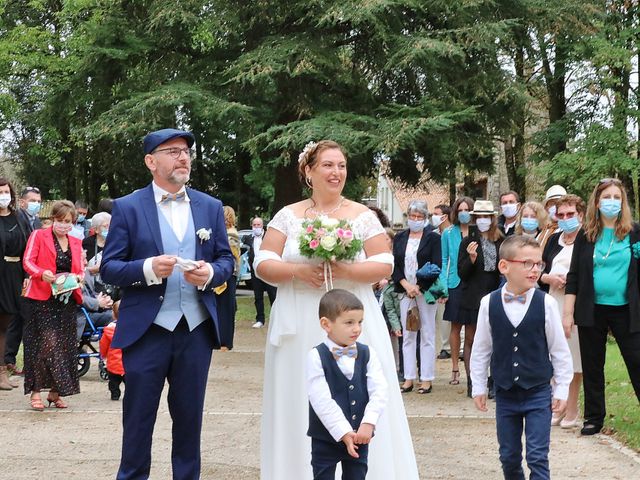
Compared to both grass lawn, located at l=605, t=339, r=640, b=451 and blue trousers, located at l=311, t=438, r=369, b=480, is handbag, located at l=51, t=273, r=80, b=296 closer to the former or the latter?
grass lawn, located at l=605, t=339, r=640, b=451

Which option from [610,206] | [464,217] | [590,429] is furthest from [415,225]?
A: [590,429]

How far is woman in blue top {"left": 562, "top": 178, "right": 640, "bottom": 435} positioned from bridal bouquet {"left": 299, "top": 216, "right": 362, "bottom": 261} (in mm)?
3571

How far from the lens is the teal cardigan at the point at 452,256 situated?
12.2 meters

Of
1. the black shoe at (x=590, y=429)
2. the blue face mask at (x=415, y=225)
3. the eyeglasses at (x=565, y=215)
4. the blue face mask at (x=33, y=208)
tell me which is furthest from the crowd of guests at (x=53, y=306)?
the black shoe at (x=590, y=429)

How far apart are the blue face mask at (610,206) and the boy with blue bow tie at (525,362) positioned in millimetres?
2869

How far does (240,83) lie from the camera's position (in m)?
22.3

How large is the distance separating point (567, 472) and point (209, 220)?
11.5 ft

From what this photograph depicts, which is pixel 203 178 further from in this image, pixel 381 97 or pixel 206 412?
pixel 206 412

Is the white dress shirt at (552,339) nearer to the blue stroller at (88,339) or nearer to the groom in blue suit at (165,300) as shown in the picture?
the groom in blue suit at (165,300)

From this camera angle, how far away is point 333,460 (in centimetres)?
524

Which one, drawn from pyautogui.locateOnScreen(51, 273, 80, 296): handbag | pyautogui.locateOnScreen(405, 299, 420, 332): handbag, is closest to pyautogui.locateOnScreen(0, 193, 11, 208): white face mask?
pyautogui.locateOnScreen(51, 273, 80, 296): handbag

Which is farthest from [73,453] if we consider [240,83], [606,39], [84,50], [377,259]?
[606,39]

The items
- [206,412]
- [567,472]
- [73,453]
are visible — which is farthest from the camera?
[206,412]

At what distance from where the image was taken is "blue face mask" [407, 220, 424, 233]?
12.1m
